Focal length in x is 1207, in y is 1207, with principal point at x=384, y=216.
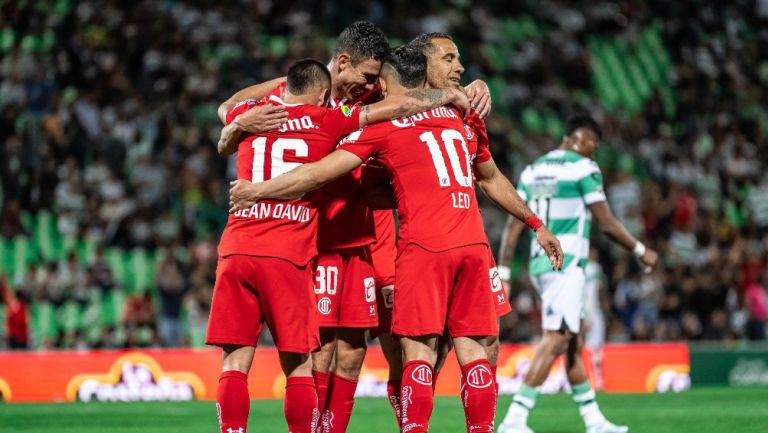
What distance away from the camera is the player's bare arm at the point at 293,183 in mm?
6980

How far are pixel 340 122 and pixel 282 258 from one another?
89cm

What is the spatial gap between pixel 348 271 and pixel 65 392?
8252 millimetres

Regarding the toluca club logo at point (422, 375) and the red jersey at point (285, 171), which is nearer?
Answer: the toluca club logo at point (422, 375)

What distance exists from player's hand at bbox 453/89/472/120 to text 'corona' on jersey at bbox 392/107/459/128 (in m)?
0.12

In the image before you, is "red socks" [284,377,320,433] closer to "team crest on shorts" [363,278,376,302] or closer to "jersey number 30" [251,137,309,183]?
"team crest on shorts" [363,278,376,302]

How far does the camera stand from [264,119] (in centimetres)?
706

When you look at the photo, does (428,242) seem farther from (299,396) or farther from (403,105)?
(299,396)

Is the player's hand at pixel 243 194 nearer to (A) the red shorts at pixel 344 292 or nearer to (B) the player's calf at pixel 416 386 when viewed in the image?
(A) the red shorts at pixel 344 292

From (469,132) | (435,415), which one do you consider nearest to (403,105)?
(469,132)

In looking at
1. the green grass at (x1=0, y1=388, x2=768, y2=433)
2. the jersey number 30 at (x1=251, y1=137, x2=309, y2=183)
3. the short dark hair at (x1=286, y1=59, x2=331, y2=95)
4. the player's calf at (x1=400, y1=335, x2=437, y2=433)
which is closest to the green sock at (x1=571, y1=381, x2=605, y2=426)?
the green grass at (x1=0, y1=388, x2=768, y2=433)

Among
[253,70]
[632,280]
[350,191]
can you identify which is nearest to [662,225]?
[632,280]

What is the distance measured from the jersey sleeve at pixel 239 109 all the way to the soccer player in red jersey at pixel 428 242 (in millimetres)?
636

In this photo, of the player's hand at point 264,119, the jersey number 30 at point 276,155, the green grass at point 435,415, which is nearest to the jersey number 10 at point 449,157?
the jersey number 30 at point 276,155

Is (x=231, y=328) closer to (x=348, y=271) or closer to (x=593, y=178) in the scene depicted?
(x=348, y=271)
